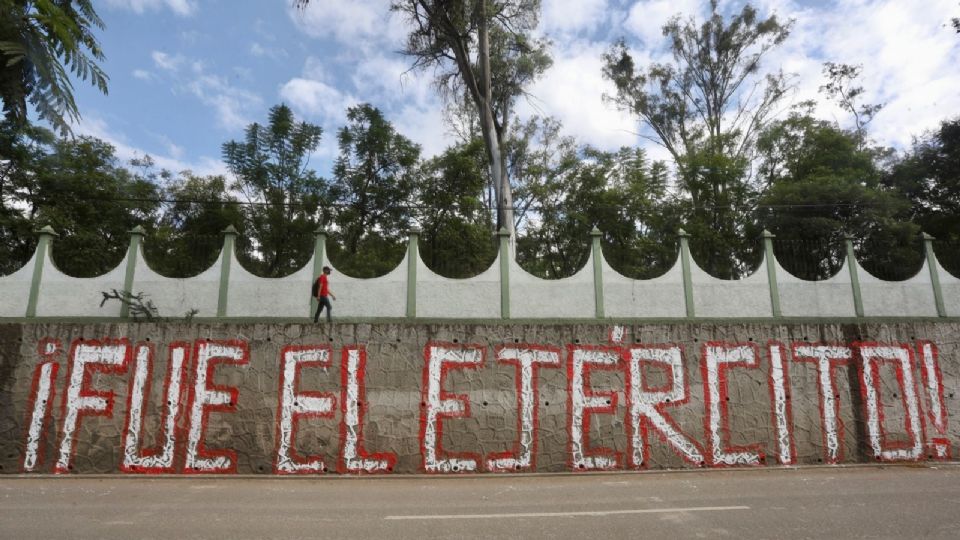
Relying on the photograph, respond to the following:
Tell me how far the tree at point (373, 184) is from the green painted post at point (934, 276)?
1285 centimetres

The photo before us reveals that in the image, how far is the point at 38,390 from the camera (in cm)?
855

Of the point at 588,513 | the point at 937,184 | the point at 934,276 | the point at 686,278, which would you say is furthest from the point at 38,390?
the point at 937,184

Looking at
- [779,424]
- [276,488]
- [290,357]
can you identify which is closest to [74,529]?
[276,488]

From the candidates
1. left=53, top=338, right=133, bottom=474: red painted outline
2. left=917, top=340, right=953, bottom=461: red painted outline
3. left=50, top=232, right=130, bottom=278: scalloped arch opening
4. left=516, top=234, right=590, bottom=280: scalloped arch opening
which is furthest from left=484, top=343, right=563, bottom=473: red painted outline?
left=50, top=232, right=130, bottom=278: scalloped arch opening

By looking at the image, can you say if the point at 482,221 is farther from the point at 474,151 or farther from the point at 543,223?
the point at 543,223

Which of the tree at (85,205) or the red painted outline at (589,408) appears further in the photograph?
the tree at (85,205)

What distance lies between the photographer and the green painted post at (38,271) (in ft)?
29.7

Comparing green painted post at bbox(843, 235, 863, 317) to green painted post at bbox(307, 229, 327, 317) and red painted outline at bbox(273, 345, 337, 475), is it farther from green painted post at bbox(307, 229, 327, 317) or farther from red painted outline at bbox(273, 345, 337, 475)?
green painted post at bbox(307, 229, 327, 317)

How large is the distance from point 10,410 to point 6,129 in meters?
12.6

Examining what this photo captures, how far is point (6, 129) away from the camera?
1678cm

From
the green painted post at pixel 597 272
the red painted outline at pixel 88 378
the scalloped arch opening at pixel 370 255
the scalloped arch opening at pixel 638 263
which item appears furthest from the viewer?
the scalloped arch opening at pixel 370 255

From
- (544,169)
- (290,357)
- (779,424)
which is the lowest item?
(779,424)

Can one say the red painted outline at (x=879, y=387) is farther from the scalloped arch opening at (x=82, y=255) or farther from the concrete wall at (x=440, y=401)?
the scalloped arch opening at (x=82, y=255)

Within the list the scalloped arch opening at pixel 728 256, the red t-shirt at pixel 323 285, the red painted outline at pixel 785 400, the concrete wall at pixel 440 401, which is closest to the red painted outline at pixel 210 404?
the concrete wall at pixel 440 401
